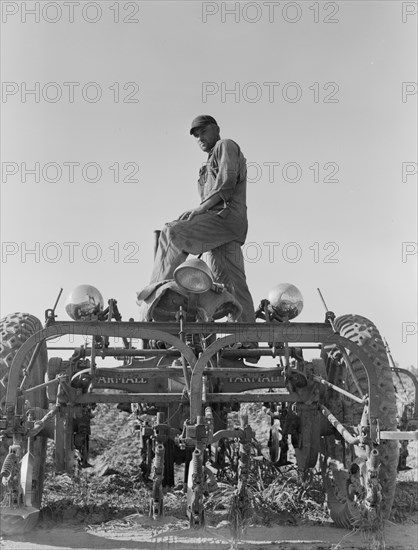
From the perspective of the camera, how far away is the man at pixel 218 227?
7.18 m

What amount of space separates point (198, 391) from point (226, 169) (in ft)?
9.88

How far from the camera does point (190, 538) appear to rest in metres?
5.42

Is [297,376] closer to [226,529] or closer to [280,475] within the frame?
[226,529]

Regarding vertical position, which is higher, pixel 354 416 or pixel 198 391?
pixel 198 391

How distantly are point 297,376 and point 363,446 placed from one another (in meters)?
1.13

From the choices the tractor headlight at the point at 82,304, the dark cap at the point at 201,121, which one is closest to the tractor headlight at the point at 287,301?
the tractor headlight at the point at 82,304

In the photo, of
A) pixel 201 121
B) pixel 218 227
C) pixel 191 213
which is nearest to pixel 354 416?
pixel 218 227

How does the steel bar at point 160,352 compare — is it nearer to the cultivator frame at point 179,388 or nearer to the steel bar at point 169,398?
the cultivator frame at point 179,388

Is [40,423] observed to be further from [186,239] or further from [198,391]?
[186,239]

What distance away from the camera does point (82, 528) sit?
5.97 m

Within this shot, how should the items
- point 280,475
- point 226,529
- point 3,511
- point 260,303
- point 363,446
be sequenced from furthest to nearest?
point 280,475 → point 260,303 → point 226,529 → point 363,446 → point 3,511

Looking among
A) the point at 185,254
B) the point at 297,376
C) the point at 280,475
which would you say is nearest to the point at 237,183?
the point at 185,254

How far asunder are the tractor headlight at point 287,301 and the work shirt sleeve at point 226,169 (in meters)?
1.20

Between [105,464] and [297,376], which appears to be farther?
[105,464]
